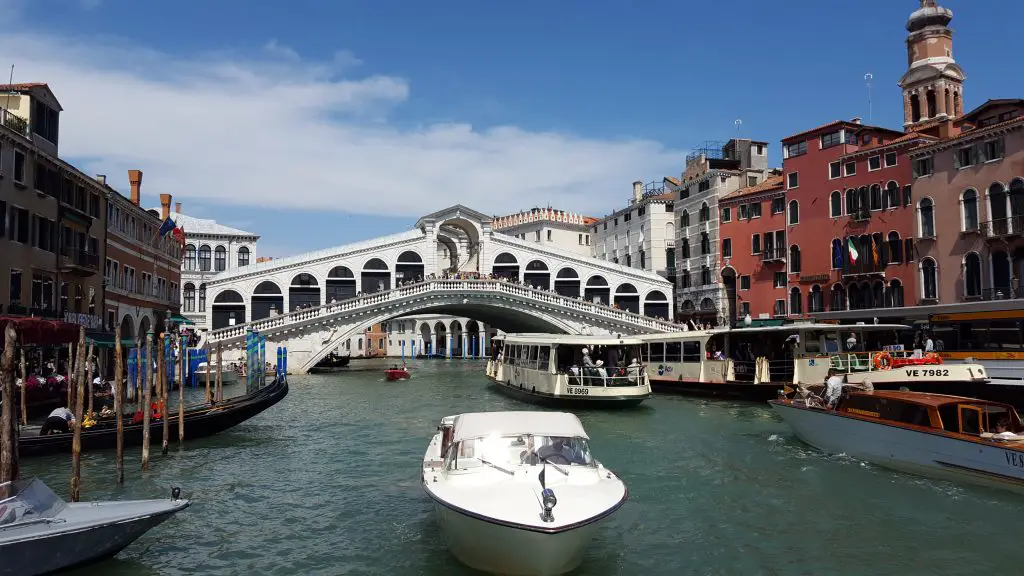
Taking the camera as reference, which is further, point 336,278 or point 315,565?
point 336,278

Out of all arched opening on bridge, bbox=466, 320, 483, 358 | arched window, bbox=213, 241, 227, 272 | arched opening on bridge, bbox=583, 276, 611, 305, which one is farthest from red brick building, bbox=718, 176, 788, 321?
arched window, bbox=213, 241, 227, 272

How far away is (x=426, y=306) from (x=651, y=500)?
1029 inches

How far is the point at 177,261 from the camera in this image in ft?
128

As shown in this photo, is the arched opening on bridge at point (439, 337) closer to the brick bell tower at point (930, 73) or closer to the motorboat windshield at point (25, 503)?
the brick bell tower at point (930, 73)

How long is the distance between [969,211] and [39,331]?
93.2 feet

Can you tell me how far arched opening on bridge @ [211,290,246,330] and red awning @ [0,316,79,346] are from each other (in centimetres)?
1933

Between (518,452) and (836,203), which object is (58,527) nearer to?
(518,452)

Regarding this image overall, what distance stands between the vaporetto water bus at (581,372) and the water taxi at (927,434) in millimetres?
6448

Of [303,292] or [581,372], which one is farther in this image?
[303,292]

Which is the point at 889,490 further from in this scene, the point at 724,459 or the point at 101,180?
the point at 101,180

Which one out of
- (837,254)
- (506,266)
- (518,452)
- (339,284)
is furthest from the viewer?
(506,266)

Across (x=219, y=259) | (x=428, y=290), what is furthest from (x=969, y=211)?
(x=219, y=259)

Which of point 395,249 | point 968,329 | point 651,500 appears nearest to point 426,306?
point 395,249

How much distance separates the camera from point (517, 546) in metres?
6.70
